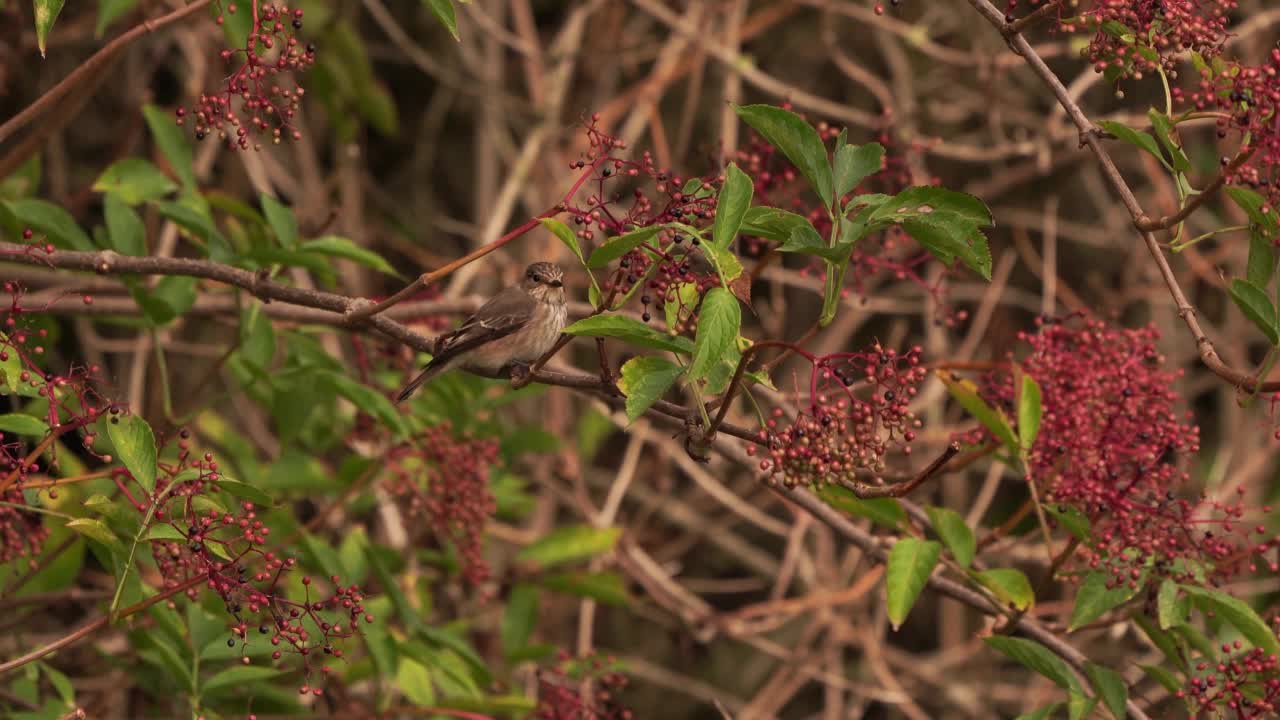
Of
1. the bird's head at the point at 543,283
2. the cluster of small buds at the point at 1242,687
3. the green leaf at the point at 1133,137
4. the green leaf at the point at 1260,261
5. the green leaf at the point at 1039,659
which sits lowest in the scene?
the cluster of small buds at the point at 1242,687

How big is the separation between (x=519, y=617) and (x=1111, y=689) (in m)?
2.40

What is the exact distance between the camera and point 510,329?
4930 millimetres

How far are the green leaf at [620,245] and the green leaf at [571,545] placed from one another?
2.65m

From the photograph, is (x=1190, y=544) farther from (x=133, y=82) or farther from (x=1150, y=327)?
(x=133, y=82)

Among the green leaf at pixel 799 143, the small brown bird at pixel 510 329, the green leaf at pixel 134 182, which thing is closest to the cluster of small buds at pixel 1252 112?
the green leaf at pixel 799 143

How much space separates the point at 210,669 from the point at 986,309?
4027 millimetres

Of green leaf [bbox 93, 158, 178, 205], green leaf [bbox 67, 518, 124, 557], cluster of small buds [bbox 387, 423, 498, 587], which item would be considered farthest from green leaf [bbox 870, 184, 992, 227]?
green leaf [bbox 93, 158, 178, 205]

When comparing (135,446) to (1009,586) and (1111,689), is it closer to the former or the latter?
(1009,586)

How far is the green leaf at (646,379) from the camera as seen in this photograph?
295 cm

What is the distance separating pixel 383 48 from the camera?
25.1 feet

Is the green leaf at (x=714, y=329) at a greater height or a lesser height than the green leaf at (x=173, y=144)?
lesser

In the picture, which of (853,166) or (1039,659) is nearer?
(853,166)

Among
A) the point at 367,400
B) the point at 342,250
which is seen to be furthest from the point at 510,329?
the point at 342,250

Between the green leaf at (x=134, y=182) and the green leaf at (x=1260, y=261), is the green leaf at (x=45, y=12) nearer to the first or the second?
the green leaf at (x=134, y=182)
